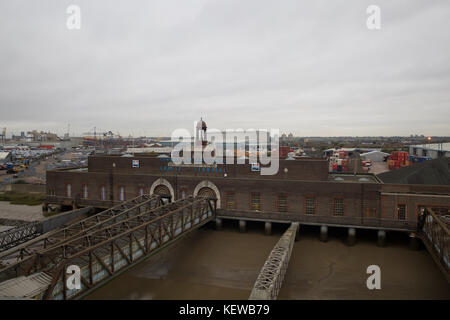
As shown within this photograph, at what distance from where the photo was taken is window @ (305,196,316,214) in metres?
31.3

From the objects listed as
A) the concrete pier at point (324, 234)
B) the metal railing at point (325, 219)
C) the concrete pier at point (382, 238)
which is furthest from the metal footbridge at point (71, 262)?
the concrete pier at point (382, 238)

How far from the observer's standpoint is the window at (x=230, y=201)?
3366 centimetres

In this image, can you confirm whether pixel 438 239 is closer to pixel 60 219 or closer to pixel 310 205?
A: pixel 310 205

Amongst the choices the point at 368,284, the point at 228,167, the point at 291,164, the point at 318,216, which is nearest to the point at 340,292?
the point at 368,284

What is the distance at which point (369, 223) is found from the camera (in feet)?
97.2

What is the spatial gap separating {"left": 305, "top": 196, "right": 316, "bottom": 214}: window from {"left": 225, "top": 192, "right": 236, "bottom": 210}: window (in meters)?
8.14

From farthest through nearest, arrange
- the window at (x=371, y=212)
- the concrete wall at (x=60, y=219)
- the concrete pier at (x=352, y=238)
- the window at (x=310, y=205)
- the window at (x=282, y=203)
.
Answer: the window at (x=282, y=203), the window at (x=310, y=205), the concrete wall at (x=60, y=219), the window at (x=371, y=212), the concrete pier at (x=352, y=238)

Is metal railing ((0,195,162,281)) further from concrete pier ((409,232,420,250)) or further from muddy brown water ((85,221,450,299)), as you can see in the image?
concrete pier ((409,232,420,250))

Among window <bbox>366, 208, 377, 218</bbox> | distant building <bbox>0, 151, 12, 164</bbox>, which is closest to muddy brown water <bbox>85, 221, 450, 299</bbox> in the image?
window <bbox>366, 208, 377, 218</bbox>

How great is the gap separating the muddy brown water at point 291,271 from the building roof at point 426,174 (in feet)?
21.6

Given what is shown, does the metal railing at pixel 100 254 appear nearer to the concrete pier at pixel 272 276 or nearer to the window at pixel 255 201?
the concrete pier at pixel 272 276

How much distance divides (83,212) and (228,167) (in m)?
20.2

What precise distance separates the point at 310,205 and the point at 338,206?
2837 mm

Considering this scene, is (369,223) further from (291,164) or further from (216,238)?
(216,238)
